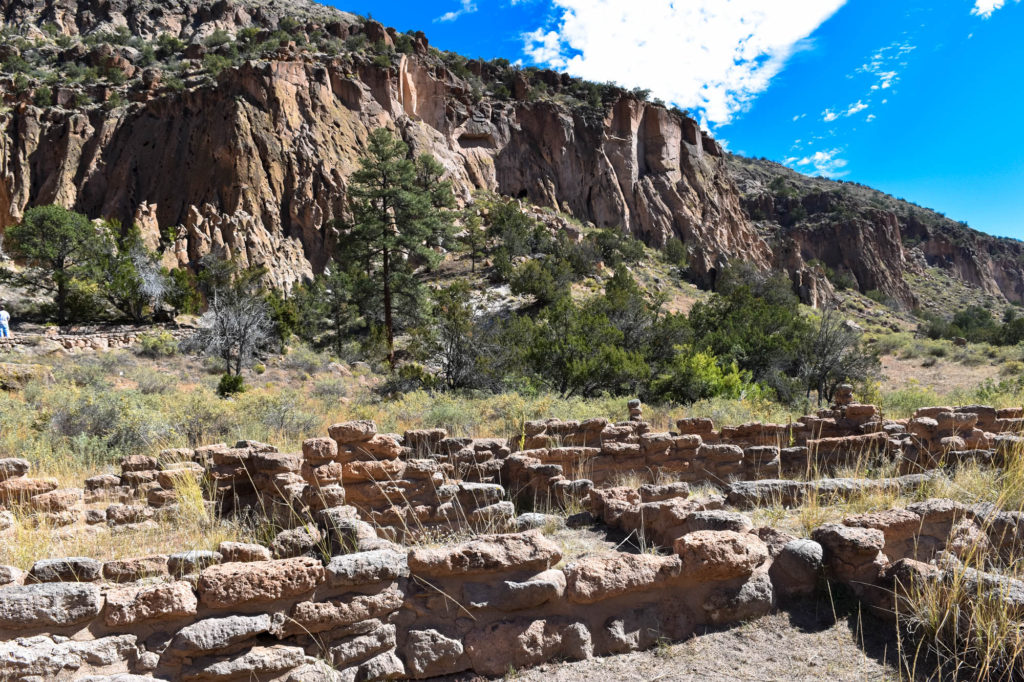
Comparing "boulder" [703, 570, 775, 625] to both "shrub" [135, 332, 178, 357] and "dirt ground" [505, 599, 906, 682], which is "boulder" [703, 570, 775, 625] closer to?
"dirt ground" [505, 599, 906, 682]

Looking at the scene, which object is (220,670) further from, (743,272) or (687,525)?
(743,272)

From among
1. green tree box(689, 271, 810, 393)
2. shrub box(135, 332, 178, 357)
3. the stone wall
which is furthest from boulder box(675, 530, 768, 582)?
the stone wall

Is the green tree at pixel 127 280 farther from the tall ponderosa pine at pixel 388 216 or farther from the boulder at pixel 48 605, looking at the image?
the boulder at pixel 48 605

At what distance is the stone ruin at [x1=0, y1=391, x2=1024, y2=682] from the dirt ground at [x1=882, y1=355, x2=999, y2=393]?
73.8 ft

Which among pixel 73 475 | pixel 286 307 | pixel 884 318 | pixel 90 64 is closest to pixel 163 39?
pixel 90 64

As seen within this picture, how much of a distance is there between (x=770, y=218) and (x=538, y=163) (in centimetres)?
4074

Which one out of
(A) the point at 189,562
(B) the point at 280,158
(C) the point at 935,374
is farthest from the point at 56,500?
(B) the point at 280,158

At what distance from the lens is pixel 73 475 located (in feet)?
21.5

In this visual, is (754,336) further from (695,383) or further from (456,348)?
(456,348)

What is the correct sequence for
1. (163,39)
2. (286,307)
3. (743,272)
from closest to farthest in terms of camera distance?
(286,307) < (743,272) < (163,39)

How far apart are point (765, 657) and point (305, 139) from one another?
42388mm

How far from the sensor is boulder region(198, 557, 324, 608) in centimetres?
304

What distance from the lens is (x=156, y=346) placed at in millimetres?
19906

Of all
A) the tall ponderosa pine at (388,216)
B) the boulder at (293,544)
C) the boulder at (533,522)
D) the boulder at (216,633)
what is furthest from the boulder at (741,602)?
the tall ponderosa pine at (388,216)
